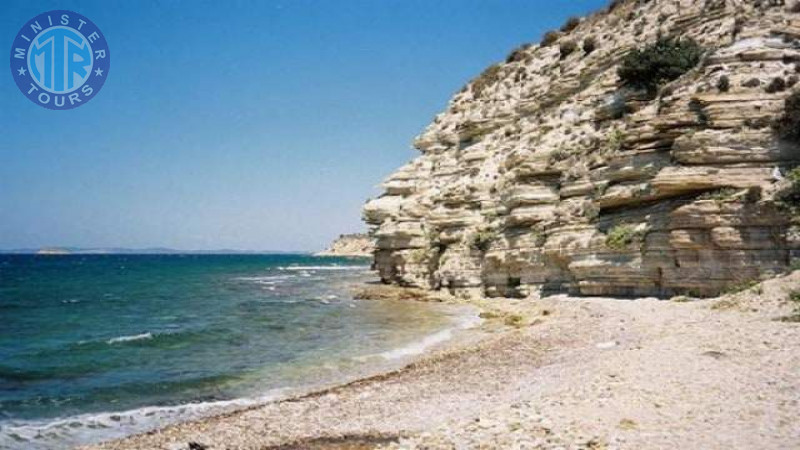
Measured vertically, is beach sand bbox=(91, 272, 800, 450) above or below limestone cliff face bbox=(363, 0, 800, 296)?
below

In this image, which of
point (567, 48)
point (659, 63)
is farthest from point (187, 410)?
point (567, 48)

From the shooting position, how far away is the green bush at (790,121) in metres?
21.7

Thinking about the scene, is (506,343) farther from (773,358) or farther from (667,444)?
(667,444)

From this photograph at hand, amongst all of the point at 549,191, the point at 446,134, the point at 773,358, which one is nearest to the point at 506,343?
the point at 773,358

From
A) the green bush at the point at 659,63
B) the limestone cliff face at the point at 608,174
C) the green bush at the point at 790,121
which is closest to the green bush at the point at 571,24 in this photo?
the limestone cliff face at the point at 608,174

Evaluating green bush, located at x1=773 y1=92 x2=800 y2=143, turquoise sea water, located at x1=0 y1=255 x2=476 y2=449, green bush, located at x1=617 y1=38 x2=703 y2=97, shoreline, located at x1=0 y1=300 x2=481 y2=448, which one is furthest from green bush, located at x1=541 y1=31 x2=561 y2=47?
shoreline, located at x1=0 y1=300 x2=481 y2=448

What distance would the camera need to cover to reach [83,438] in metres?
13.1

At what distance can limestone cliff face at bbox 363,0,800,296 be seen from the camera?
74.6 feet

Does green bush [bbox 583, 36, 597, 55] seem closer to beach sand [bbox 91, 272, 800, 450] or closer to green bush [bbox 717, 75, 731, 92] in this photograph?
green bush [bbox 717, 75, 731, 92]

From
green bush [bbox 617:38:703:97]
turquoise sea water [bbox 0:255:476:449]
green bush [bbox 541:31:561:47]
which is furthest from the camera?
green bush [bbox 541:31:561:47]

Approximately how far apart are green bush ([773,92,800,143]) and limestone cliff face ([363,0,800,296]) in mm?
495

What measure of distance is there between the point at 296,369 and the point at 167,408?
4687 millimetres

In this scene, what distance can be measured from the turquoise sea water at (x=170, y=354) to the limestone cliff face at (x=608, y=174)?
557 centimetres

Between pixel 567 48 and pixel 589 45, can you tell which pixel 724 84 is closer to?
pixel 589 45
